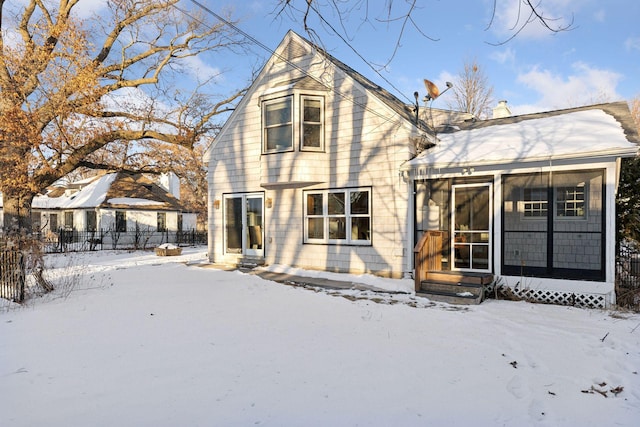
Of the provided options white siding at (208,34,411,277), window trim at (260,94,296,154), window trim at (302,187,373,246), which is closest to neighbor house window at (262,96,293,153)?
window trim at (260,94,296,154)

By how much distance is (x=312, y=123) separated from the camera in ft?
35.7

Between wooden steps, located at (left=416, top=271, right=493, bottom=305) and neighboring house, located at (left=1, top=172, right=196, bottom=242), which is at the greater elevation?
neighboring house, located at (left=1, top=172, right=196, bottom=242)

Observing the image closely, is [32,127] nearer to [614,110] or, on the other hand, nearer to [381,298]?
[381,298]

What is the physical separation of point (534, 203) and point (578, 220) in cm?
114

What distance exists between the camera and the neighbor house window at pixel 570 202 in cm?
1037

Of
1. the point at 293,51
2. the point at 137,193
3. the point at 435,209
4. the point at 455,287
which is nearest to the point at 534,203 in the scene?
the point at 435,209

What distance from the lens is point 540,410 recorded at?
A: 3.22 metres

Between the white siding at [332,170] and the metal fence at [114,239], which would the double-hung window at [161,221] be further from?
the white siding at [332,170]

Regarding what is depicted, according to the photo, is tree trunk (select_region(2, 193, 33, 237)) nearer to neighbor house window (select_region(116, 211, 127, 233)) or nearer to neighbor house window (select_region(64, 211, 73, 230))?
neighbor house window (select_region(116, 211, 127, 233))

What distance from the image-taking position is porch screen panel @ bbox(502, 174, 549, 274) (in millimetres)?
8508

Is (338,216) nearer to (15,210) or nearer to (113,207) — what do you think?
(15,210)

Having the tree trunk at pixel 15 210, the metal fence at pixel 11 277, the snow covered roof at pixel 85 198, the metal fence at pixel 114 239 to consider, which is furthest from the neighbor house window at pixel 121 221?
the metal fence at pixel 11 277

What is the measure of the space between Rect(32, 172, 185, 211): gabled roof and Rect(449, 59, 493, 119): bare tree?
78.9 ft

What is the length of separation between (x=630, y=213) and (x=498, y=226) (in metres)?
3.92
